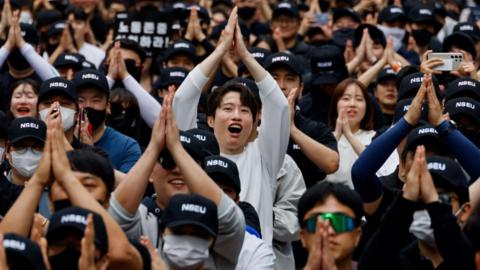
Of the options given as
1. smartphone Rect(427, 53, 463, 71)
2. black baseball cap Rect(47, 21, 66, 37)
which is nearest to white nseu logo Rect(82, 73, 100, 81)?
smartphone Rect(427, 53, 463, 71)

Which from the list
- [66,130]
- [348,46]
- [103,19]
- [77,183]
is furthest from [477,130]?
[103,19]

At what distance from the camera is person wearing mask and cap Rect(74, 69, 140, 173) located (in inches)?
472

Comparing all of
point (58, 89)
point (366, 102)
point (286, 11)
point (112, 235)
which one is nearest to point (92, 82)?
point (58, 89)

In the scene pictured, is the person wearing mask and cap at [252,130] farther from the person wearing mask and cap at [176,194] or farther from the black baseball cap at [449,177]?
the black baseball cap at [449,177]

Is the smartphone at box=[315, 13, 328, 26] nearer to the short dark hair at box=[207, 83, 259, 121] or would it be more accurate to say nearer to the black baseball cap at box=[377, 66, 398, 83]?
the black baseball cap at box=[377, 66, 398, 83]

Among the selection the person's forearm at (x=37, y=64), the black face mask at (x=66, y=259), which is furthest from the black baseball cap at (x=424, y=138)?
the person's forearm at (x=37, y=64)

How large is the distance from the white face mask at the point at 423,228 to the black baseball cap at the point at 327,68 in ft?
20.5

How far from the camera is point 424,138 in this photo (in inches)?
405

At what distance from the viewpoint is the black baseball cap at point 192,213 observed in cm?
853

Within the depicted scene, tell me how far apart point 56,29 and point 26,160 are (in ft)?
23.1

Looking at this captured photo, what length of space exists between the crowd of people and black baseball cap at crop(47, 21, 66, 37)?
2cm

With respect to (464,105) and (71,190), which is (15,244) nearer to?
(71,190)

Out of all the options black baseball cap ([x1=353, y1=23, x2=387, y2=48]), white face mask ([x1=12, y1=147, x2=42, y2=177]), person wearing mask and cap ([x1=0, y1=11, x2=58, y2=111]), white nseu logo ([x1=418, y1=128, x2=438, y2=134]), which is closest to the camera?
white nseu logo ([x1=418, y1=128, x2=438, y2=134])

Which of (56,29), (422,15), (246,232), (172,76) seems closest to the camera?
(246,232)
